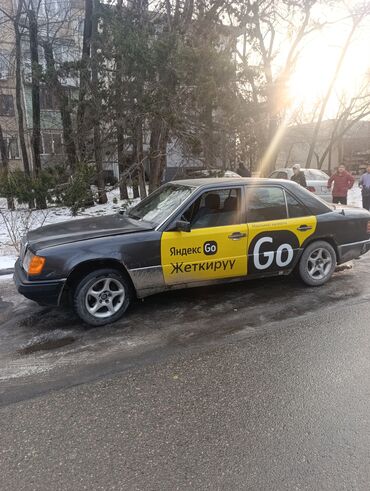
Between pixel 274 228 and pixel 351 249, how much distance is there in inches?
55.5

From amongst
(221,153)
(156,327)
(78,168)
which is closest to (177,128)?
(221,153)

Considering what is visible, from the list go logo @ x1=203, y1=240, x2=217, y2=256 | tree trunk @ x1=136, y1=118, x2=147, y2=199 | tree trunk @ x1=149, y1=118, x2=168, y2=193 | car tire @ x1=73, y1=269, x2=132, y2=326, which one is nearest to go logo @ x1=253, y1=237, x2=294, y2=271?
go logo @ x1=203, y1=240, x2=217, y2=256

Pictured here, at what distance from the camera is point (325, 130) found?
34.8 m

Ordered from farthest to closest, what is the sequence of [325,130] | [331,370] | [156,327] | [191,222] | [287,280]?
[325,130], [287,280], [191,222], [156,327], [331,370]

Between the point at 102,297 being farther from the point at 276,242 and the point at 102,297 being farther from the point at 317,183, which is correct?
the point at 317,183

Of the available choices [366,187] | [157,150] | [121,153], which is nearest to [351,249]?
Answer: [366,187]

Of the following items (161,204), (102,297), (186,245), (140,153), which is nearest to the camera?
(102,297)

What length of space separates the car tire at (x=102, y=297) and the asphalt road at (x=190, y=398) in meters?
0.17

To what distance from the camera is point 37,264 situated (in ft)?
13.4

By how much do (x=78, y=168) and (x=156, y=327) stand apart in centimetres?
683

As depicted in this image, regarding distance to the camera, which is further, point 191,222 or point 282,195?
point 282,195

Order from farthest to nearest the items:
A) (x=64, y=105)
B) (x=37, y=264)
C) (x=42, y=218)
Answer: (x=42, y=218) → (x=64, y=105) → (x=37, y=264)

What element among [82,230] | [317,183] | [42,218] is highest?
[82,230]

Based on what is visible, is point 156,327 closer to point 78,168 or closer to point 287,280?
point 287,280
